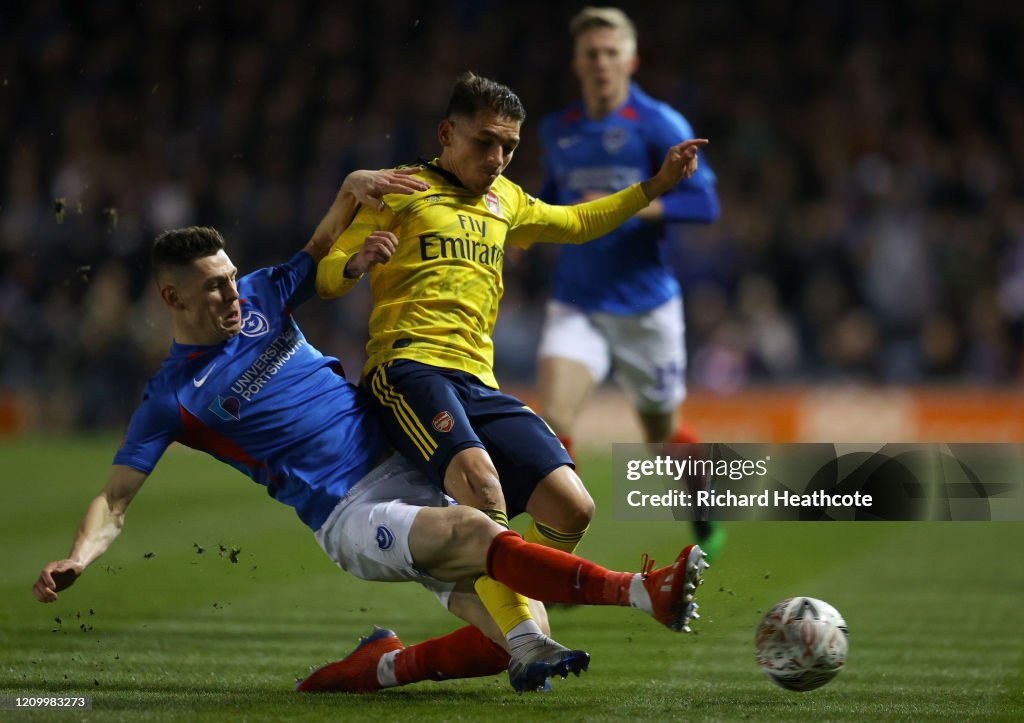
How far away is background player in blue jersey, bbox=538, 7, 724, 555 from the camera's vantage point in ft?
23.9

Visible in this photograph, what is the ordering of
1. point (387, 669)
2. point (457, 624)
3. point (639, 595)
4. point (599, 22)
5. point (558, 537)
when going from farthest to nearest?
point (599, 22), point (457, 624), point (558, 537), point (387, 669), point (639, 595)

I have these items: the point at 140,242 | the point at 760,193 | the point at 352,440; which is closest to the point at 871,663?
the point at 352,440

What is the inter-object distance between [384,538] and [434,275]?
101 centimetres

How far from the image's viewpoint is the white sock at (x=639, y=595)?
3875 mm

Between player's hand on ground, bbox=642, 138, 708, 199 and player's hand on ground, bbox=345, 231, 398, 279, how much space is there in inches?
46.3

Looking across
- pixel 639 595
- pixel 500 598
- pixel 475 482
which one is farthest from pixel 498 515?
pixel 639 595

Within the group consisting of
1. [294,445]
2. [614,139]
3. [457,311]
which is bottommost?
[294,445]

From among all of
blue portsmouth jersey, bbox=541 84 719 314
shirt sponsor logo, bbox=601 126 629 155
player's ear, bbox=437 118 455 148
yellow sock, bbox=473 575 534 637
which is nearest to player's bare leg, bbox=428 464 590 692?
yellow sock, bbox=473 575 534 637

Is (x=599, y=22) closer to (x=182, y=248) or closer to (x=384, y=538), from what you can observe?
(x=182, y=248)

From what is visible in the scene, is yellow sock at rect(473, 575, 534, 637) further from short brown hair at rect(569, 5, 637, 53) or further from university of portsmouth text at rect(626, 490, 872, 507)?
short brown hair at rect(569, 5, 637, 53)

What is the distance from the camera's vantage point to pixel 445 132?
5.11 metres

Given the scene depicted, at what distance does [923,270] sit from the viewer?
1480cm

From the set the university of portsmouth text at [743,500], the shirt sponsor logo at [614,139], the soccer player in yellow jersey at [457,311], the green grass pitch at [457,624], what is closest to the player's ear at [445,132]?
the soccer player in yellow jersey at [457,311]

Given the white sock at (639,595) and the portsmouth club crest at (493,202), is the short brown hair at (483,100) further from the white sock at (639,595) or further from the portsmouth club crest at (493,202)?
the white sock at (639,595)
